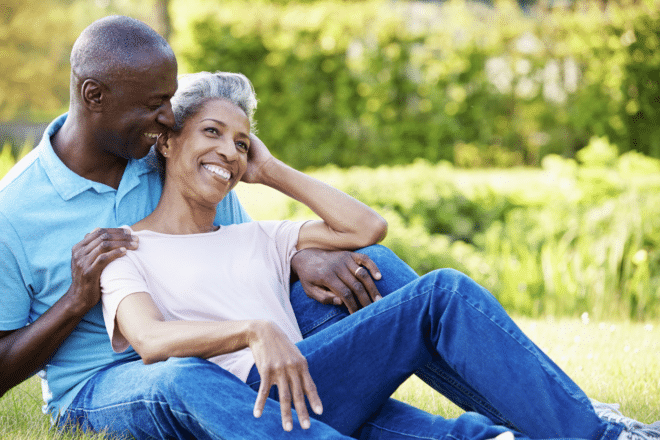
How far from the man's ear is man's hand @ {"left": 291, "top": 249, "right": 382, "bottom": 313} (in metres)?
1.13

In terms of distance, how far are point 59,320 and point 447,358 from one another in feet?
4.91


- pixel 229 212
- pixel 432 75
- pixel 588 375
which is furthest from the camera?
pixel 432 75

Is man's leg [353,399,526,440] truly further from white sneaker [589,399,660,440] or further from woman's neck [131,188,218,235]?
woman's neck [131,188,218,235]

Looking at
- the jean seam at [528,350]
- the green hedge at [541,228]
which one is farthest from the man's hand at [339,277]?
the green hedge at [541,228]

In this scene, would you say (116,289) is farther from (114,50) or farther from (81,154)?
(114,50)

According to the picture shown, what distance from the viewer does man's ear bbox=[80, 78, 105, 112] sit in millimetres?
2732

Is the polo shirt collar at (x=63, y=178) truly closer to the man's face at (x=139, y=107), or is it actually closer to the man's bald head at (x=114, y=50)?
the man's face at (x=139, y=107)

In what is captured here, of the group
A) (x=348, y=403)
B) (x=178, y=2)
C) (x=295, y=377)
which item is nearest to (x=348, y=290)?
(x=348, y=403)

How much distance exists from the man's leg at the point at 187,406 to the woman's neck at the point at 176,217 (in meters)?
0.67

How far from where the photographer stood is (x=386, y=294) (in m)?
3.08

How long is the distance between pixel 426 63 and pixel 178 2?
3.55m

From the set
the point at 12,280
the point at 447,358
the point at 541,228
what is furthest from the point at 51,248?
the point at 541,228

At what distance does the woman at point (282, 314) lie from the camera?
238 centimetres

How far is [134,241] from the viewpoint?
275 centimetres
